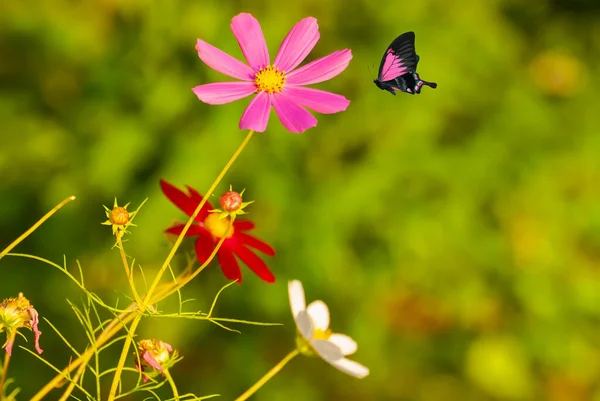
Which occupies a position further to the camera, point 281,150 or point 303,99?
point 281,150

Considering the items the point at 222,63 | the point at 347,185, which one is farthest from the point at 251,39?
the point at 347,185

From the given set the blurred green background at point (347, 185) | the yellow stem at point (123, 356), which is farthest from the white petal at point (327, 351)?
the blurred green background at point (347, 185)

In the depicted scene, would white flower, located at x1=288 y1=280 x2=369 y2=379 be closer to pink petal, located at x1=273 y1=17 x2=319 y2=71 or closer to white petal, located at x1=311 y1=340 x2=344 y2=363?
white petal, located at x1=311 y1=340 x2=344 y2=363

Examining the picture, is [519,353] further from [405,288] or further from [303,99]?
[303,99]

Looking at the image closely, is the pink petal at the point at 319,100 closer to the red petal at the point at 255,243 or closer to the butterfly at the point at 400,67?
the butterfly at the point at 400,67

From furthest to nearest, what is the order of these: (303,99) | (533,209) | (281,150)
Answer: (533,209)
(281,150)
(303,99)

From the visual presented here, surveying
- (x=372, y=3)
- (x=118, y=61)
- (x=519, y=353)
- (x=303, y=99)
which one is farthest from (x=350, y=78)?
(x=303, y=99)

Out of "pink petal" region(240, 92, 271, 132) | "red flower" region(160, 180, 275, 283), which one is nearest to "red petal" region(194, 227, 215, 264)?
"red flower" region(160, 180, 275, 283)
